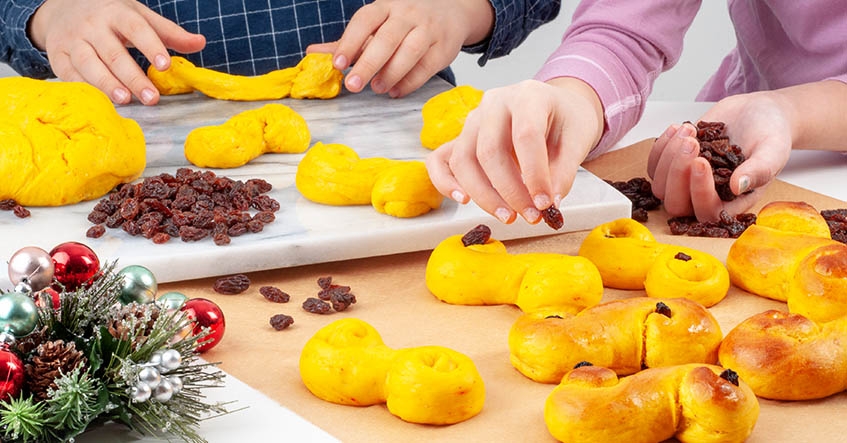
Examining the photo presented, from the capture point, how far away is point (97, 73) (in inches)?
73.9

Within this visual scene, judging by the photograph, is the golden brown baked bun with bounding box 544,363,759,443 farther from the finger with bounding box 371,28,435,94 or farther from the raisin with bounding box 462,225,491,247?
the finger with bounding box 371,28,435,94

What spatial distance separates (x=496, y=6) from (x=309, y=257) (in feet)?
3.39

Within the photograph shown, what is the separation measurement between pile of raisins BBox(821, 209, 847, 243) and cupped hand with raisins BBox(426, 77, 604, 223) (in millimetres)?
372

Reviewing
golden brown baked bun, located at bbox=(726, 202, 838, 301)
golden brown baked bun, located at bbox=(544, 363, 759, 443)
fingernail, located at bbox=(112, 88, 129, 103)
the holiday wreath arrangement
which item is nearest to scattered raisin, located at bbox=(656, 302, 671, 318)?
golden brown baked bun, located at bbox=(544, 363, 759, 443)

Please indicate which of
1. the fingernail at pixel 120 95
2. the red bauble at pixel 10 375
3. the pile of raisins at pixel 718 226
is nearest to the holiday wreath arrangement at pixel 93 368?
the red bauble at pixel 10 375

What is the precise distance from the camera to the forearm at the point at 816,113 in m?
1.60

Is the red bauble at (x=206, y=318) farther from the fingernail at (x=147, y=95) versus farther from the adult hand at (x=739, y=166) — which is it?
the fingernail at (x=147, y=95)

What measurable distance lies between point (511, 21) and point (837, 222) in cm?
104

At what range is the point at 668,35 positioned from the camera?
5.77 ft

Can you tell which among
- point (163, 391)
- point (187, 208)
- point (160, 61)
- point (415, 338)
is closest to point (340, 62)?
point (160, 61)

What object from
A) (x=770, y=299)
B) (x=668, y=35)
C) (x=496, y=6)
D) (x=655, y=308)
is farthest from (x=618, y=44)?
(x=655, y=308)

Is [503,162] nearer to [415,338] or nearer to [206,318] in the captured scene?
[415,338]

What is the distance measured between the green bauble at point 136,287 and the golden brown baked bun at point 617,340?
0.40m

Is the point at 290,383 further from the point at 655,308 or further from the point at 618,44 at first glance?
the point at 618,44
